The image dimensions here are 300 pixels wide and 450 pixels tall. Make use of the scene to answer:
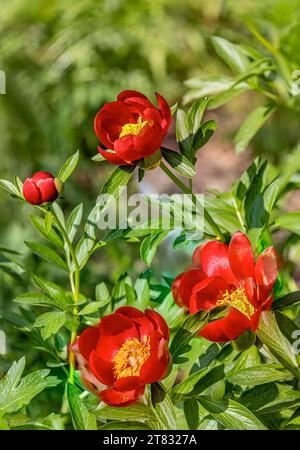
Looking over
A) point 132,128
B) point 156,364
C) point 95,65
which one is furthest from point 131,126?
point 95,65

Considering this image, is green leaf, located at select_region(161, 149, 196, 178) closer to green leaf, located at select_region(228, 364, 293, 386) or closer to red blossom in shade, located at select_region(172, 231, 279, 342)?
red blossom in shade, located at select_region(172, 231, 279, 342)

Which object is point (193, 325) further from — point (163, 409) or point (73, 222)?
point (73, 222)

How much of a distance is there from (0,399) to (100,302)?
13cm

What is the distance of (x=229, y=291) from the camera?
2.14 ft

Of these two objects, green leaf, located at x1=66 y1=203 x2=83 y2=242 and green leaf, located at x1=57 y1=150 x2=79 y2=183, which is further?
green leaf, located at x1=66 y1=203 x2=83 y2=242

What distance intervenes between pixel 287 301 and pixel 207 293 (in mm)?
71

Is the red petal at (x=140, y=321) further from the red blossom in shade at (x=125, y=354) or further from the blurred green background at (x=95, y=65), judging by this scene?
the blurred green background at (x=95, y=65)

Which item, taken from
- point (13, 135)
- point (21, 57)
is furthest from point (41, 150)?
point (21, 57)

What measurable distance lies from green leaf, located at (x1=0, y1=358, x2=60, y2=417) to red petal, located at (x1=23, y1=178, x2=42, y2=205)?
5.3 inches

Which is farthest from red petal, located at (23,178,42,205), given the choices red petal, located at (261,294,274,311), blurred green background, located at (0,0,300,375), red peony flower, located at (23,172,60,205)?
blurred green background, located at (0,0,300,375)

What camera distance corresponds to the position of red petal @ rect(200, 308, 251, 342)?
0.60m

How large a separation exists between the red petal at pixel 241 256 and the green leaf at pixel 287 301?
39mm

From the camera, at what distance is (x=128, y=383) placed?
58cm

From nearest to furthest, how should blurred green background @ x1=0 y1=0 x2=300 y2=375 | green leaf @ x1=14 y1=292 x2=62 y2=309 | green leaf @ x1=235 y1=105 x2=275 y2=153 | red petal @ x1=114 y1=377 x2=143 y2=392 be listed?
red petal @ x1=114 y1=377 x2=143 y2=392 → green leaf @ x1=14 y1=292 x2=62 y2=309 → green leaf @ x1=235 y1=105 x2=275 y2=153 → blurred green background @ x1=0 y1=0 x2=300 y2=375
